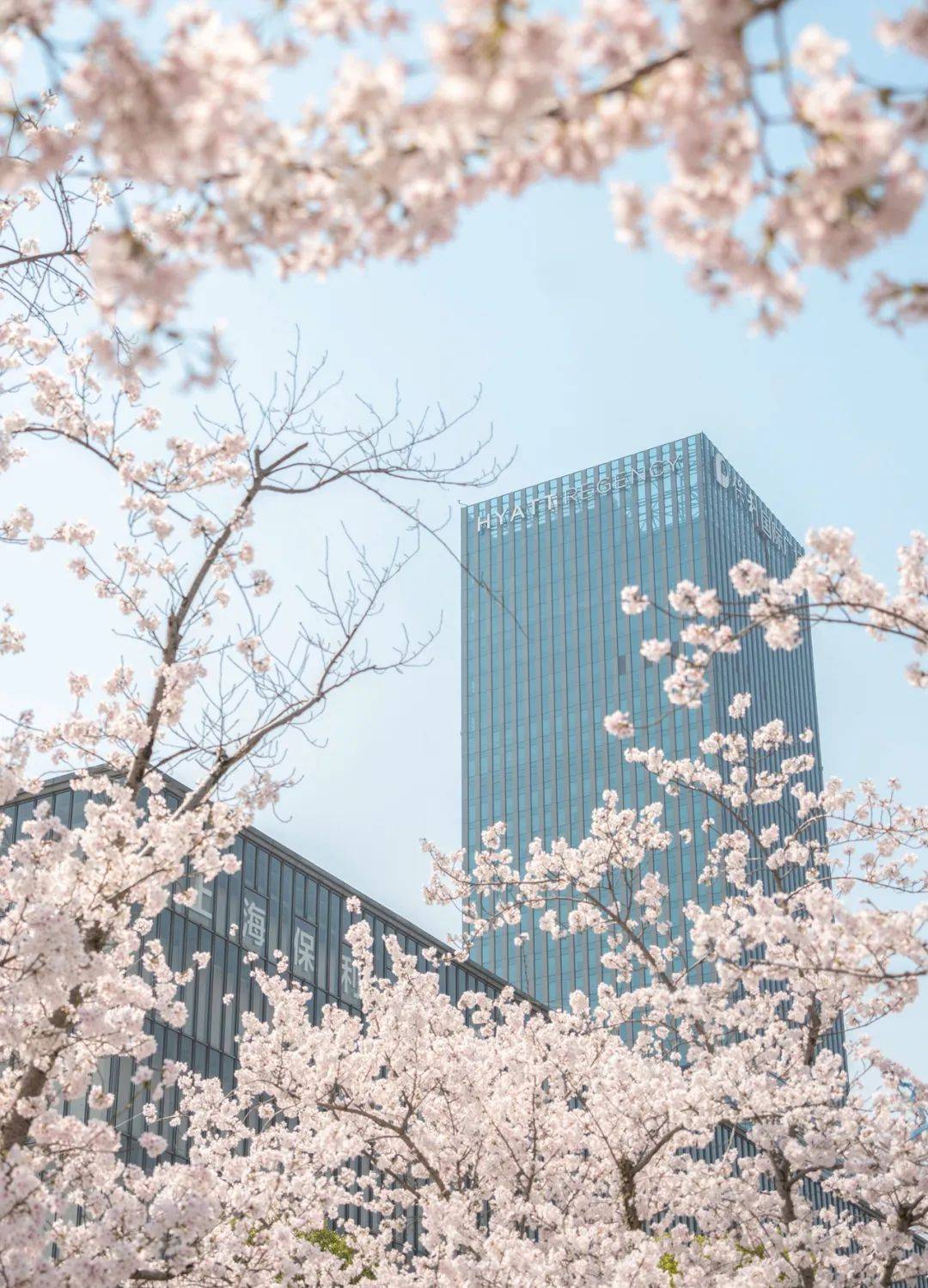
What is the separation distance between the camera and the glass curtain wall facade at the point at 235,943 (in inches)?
1602

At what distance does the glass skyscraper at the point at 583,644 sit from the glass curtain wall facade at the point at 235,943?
5094cm

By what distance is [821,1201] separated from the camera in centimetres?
9500

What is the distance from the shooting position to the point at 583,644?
111812mm

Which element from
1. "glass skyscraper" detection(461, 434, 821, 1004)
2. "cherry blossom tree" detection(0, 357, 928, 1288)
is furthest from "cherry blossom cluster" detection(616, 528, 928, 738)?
"glass skyscraper" detection(461, 434, 821, 1004)

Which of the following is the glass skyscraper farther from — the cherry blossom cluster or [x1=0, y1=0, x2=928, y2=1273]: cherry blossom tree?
the cherry blossom cluster

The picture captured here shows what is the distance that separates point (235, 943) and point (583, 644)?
223 feet

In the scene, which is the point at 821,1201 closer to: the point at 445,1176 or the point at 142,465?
the point at 445,1176

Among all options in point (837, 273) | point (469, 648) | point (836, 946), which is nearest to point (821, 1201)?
point (469, 648)

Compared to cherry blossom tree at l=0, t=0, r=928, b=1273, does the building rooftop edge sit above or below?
above

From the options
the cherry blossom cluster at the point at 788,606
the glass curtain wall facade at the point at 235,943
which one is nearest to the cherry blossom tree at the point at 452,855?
the cherry blossom cluster at the point at 788,606

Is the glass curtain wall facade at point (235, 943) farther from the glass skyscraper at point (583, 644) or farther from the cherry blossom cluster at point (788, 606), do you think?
the glass skyscraper at point (583, 644)

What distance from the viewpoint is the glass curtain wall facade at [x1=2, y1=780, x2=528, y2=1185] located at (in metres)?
40.7

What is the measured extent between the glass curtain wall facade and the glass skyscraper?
167ft

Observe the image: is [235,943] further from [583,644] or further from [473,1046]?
[583,644]
